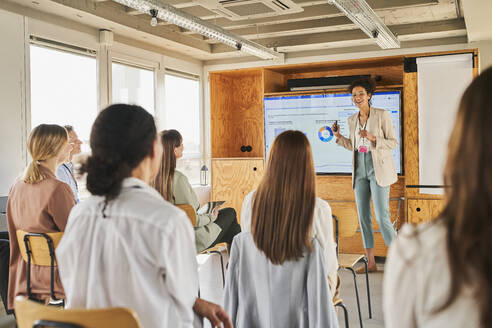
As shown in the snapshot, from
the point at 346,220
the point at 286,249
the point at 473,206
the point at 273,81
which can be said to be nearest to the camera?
the point at 473,206

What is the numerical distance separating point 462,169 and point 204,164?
24.7 feet

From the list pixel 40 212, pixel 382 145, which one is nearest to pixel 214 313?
pixel 40 212

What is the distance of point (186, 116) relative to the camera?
7.96m

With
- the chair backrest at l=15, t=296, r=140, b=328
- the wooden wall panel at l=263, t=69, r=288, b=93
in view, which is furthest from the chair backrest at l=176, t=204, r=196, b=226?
the wooden wall panel at l=263, t=69, r=288, b=93

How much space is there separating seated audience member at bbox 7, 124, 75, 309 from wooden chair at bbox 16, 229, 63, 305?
0.05 meters

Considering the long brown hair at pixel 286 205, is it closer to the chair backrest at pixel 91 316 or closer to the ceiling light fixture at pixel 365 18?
the chair backrest at pixel 91 316

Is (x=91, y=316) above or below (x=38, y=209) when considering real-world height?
below

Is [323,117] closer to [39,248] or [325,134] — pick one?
[325,134]

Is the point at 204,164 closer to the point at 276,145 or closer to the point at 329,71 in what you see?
the point at 329,71

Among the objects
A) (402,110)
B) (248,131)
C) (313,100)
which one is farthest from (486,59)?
(248,131)

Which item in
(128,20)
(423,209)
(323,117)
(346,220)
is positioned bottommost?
(423,209)

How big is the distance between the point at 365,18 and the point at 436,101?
3.54 feet

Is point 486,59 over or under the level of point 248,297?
over

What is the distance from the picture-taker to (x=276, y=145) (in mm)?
2162
